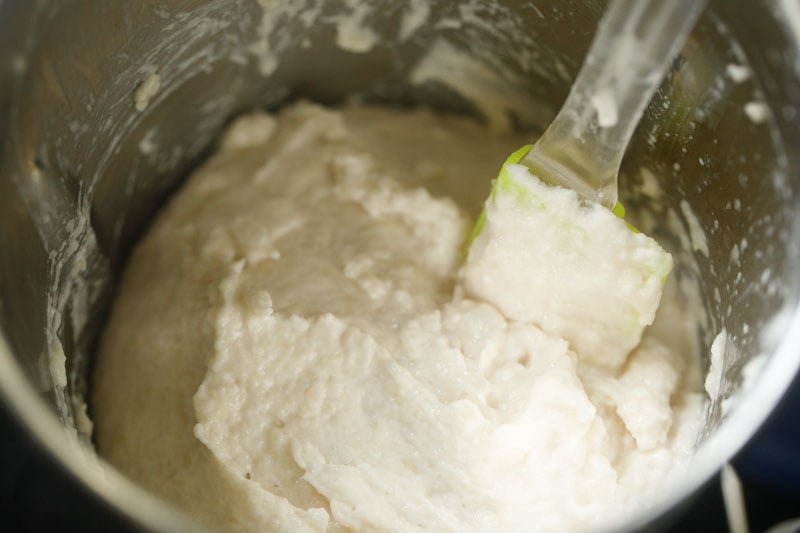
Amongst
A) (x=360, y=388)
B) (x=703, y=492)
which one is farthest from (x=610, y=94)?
(x=703, y=492)

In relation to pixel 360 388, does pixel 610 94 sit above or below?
above

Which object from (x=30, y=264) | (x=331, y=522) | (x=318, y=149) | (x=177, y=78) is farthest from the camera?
(x=318, y=149)

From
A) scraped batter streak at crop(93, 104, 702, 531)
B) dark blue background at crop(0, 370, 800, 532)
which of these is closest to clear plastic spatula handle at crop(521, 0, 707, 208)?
scraped batter streak at crop(93, 104, 702, 531)

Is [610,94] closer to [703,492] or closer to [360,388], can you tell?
[360,388]

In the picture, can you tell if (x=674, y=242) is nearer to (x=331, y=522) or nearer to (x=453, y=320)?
A: (x=453, y=320)

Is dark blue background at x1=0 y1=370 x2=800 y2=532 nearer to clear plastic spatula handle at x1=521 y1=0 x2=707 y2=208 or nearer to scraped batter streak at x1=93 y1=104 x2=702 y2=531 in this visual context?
scraped batter streak at x1=93 y1=104 x2=702 y2=531

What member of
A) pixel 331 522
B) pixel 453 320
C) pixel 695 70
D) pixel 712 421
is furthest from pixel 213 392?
pixel 695 70

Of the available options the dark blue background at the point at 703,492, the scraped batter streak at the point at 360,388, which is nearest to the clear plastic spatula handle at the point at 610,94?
the scraped batter streak at the point at 360,388
